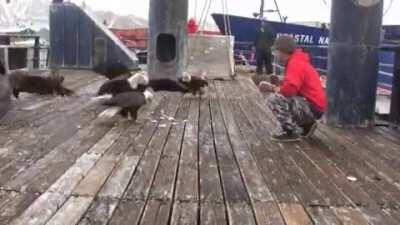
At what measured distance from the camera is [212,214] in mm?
3887

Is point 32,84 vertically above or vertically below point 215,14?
below

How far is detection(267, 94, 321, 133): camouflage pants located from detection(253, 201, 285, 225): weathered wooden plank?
252cm

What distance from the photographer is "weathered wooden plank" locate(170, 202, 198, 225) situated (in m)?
3.71

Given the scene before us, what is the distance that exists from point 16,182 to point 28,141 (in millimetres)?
1690

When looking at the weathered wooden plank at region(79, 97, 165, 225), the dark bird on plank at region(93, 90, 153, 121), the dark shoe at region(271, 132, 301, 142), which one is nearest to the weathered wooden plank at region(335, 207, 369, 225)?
the weathered wooden plank at region(79, 97, 165, 225)

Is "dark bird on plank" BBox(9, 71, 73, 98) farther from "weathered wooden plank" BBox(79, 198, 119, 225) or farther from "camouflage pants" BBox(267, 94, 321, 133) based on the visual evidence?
"weathered wooden plank" BBox(79, 198, 119, 225)

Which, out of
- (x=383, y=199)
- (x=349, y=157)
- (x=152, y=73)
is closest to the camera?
(x=383, y=199)

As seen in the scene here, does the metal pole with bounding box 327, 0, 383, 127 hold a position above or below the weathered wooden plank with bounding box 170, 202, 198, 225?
above

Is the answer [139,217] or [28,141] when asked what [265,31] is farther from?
[139,217]

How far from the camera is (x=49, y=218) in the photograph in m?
3.70

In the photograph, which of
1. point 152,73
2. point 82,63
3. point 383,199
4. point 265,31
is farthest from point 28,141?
point 265,31

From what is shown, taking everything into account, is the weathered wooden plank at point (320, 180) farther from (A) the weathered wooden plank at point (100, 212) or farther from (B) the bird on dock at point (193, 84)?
(B) the bird on dock at point (193, 84)

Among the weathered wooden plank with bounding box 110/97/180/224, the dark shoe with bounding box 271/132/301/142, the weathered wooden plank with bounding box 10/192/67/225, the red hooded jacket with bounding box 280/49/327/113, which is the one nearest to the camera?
the weathered wooden plank with bounding box 10/192/67/225

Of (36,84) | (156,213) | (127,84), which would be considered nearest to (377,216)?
(156,213)
